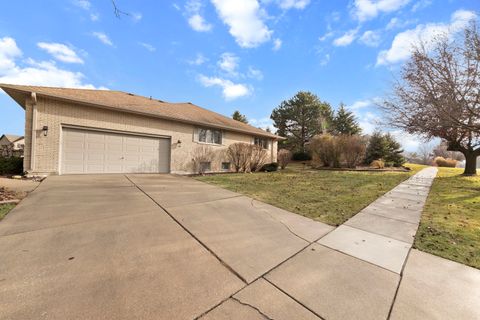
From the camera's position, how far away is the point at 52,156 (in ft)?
27.4

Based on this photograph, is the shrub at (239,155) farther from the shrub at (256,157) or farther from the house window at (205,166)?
the house window at (205,166)

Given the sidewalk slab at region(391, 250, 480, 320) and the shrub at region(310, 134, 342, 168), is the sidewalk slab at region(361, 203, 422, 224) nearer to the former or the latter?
the sidewalk slab at region(391, 250, 480, 320)

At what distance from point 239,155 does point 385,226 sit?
34.2ft

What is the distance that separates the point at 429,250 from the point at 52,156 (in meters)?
12.0

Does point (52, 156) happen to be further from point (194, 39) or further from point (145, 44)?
point (194, 39)

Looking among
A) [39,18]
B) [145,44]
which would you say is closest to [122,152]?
[145,44]

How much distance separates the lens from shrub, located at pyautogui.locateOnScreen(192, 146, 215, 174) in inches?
494

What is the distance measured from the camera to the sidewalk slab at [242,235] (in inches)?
101

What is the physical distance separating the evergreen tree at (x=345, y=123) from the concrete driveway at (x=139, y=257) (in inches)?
1244

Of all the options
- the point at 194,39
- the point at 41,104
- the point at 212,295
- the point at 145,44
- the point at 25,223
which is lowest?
the point at 212,295

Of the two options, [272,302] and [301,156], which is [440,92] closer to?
[272,302]

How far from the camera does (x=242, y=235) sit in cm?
335

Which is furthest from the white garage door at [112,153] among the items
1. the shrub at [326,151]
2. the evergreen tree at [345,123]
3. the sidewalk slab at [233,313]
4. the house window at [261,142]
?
the evergreen tree at [345,123]

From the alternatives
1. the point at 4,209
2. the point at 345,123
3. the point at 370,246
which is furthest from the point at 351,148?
the point at 345,123
